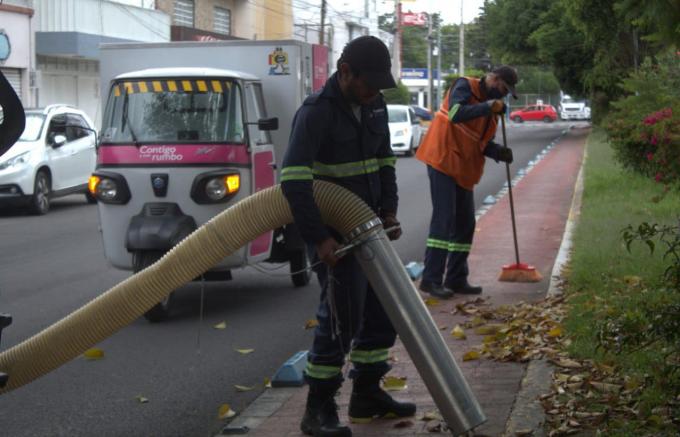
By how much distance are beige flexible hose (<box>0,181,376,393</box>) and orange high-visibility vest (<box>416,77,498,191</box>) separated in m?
4.41

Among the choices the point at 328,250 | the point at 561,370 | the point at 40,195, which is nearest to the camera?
the point at 328,250

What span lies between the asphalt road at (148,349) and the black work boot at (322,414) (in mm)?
807

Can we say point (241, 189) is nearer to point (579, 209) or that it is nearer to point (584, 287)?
point (584, 287)

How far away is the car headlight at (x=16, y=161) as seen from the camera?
63.2 ft

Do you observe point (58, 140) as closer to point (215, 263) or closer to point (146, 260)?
point (146, 260)

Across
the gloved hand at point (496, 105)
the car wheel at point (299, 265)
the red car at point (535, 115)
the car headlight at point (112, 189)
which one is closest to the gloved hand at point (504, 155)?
the gloved hand at point (496, 105)

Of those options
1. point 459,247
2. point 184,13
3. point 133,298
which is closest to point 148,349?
point 459,247

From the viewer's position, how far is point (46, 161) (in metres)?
20.0

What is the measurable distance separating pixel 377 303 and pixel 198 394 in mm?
1801

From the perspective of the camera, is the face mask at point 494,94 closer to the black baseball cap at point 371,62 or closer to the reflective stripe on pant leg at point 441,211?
the reflective stripe on pant leg at point 441,211

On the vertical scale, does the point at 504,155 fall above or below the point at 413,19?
below

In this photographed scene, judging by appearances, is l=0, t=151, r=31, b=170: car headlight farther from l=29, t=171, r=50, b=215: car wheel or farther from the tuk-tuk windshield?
the tuk-tuk windshield

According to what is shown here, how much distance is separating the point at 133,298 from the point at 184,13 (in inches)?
1644

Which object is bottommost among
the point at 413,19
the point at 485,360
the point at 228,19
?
the point at 485,360
